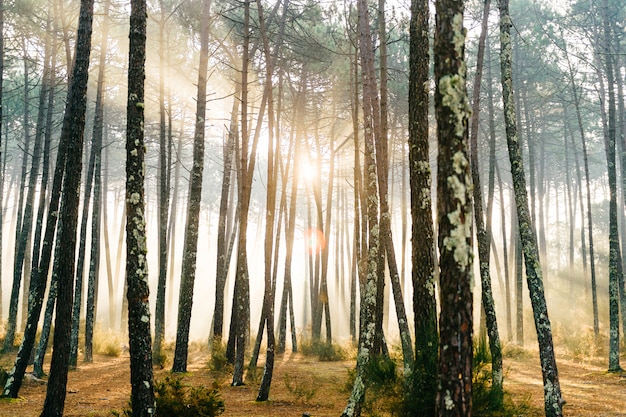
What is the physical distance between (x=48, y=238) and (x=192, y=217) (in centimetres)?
347

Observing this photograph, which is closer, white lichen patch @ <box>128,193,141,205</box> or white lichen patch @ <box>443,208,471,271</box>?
white lichen patch @ <box>443,208,471,271</box>

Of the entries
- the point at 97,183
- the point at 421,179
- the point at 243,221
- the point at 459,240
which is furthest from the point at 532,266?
the point at 97,183

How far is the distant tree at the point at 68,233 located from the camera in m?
6.88

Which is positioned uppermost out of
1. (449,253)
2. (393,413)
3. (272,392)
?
(449,253)

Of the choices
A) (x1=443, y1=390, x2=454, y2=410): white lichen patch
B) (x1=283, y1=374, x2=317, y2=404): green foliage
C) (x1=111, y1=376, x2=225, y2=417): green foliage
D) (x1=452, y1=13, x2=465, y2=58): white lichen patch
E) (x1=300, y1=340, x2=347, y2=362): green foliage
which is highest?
(x1=452, y1=13, x2=465, y2=58): white lichen patch

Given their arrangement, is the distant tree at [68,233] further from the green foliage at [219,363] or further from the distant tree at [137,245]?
the green foliage at [219,363]

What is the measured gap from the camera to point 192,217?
1205cm

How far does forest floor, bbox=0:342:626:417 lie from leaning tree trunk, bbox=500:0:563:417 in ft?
2.04

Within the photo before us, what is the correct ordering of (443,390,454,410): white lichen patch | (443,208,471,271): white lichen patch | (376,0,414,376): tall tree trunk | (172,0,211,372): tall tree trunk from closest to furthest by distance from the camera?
(443,390,454,410): white lichen patch → (443,208,471,271): white lichen patch → (376,0,414,376): tall tree trunk → (172,0,211,372): tall tree trunk

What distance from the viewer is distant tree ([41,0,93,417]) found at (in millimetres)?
6879

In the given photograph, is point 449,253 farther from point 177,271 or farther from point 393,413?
point 177,271

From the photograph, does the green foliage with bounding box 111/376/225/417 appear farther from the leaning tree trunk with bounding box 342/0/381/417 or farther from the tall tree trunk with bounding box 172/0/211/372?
the tall tree trunk with bounding box 172/0/211/372

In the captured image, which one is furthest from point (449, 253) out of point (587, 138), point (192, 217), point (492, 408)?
point (587, 138)

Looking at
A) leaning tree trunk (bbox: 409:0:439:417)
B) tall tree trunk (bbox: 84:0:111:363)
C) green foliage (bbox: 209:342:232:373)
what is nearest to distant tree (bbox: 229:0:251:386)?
green foliage (bbox: 209:342:232:373)
